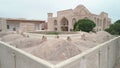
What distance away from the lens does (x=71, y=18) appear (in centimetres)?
3622

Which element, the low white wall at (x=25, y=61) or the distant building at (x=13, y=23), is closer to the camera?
the low white wall at (x=25, y=61)

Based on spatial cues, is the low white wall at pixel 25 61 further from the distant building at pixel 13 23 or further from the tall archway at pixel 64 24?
the tall archway at pixel 64 24

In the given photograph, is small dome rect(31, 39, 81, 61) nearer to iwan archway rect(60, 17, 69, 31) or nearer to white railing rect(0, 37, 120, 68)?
white railing rect(0, 37, 120, 68)

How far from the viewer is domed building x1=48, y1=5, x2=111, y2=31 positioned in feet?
120

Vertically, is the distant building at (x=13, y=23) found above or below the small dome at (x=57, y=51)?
above

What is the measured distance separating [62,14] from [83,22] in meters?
7.68

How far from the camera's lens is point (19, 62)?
5.06 metres

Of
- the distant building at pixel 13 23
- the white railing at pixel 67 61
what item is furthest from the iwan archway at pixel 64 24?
the white railing at pixel 67 61

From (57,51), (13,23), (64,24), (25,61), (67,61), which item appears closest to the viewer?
(67,61)

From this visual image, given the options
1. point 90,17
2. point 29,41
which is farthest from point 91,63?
point 90,17

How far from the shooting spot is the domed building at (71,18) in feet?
120

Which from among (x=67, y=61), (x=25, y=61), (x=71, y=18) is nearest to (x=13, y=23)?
(x=71, y=18)

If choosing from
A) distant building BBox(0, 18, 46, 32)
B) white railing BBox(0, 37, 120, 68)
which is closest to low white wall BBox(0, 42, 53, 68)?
white railing BBox(0, 37, 120, 68)

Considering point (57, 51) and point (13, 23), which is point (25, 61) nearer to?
point (57, 51)
